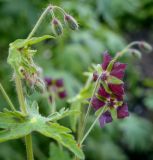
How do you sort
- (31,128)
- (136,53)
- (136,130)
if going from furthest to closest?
(136,130) → (136,53) → (31,128)

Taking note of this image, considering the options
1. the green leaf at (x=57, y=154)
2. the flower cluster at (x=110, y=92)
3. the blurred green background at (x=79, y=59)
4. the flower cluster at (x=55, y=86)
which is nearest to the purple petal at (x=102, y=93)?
the flower cluster at (x=110, y=92)

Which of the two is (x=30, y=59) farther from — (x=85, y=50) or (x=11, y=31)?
(x=85, y=50)

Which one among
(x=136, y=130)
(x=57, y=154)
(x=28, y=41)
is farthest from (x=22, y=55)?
(x=136, y=130)

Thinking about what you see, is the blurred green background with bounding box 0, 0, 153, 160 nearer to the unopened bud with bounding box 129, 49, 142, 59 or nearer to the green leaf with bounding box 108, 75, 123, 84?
the unopened bud with bounding box 129, 49, 142, 59

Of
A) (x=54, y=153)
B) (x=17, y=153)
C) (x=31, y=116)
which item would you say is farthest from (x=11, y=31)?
(x=31, y=116)

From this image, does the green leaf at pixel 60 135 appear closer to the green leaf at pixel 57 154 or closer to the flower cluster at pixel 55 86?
the green leaf at pixel 57 154

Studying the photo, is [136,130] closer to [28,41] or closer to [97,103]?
[97,103]

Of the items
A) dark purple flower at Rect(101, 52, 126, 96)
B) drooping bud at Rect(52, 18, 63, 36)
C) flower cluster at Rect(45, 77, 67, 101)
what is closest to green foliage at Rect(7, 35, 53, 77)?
drooping bud at Rect(52, 18, 63, 36)
